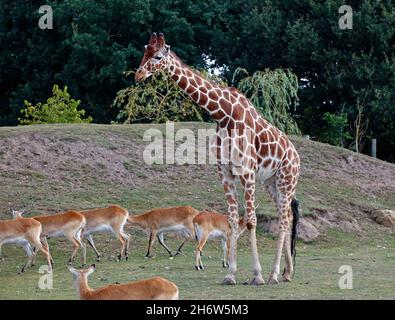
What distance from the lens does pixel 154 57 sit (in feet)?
44.8

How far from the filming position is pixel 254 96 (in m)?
31.4

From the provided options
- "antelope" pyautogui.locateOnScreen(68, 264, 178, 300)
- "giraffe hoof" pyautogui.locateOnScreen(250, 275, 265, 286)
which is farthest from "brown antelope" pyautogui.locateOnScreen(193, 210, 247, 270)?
"antelope" pyautogui.locateOnScreen(68, 264, 178, 300)

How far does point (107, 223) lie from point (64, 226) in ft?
3.24

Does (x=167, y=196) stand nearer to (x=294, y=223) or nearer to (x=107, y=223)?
(x=107, y=223)

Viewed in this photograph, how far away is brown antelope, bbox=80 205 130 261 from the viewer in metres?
17.9

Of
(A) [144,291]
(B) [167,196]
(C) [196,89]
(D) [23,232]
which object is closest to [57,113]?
(B) [167,196]

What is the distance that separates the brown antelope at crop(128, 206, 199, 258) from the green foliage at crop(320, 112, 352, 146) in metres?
17.6

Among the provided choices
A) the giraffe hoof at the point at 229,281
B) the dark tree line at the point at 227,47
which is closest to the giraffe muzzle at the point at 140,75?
the giraffe hoof at the point at 229,281

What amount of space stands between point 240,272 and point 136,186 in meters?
6.96

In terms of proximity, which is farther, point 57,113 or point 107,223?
point 57,113

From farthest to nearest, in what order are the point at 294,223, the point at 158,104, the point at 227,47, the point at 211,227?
the point at 227,47
the point at 158,104
the point at 211,227
the point at 294,223

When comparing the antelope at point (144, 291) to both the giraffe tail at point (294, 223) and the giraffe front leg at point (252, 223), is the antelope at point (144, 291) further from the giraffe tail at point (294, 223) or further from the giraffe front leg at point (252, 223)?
the giraffe tail at point (294, 223)

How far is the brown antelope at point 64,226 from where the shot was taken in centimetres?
1727
